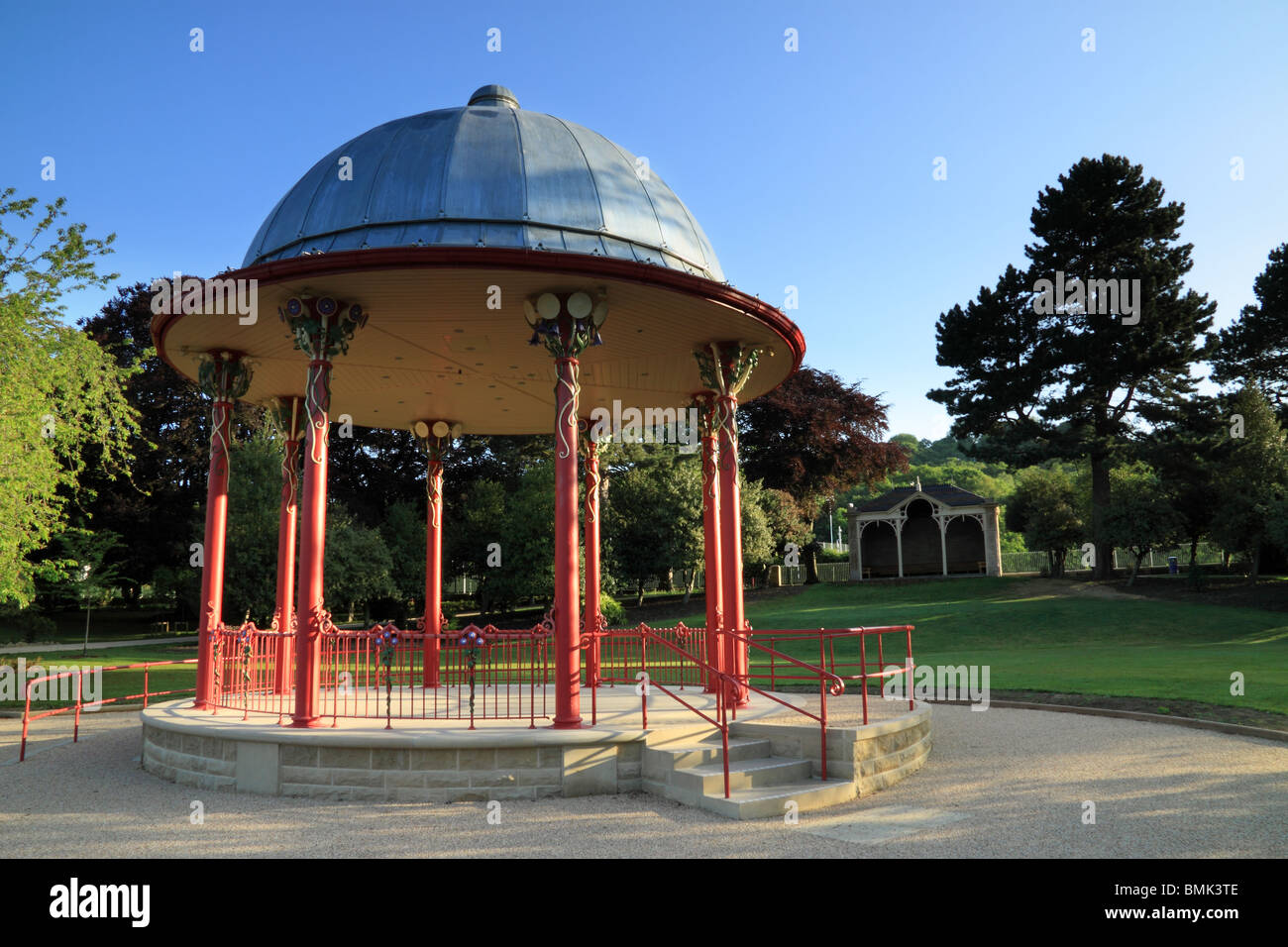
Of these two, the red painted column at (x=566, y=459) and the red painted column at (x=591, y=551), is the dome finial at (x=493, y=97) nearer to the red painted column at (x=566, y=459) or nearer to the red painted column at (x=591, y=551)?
the red painted column at (x=566, y=459)

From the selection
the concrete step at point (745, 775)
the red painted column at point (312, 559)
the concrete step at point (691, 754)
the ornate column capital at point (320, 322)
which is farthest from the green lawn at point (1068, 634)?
the ornate column capital at point (320, 322)

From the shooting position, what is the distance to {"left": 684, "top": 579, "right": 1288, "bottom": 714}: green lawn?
58.7 ft

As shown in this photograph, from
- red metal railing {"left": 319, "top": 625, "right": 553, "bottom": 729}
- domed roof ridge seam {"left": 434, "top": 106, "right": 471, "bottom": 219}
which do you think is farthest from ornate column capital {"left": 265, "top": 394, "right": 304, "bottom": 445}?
domed roof ridge seam {"left": 434, "top": 106, "right": 471, "bottom": 219}

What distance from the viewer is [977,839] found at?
7.19 metres

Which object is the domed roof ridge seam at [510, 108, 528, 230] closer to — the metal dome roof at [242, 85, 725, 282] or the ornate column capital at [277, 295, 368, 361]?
the metal dome roof at [242, 85, 725, 282]

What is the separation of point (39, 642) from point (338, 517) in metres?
15.8

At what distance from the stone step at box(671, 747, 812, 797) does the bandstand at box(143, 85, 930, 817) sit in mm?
34

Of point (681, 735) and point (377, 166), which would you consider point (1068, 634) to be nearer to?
point (681, 735)

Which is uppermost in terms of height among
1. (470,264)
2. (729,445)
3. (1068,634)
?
(470,264)

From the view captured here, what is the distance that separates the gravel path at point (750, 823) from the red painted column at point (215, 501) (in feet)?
5.24

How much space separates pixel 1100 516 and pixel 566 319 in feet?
136

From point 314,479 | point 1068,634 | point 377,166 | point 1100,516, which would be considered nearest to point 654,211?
point 377,166

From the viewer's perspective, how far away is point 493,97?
13.2 metres

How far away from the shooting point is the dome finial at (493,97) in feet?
43.2
